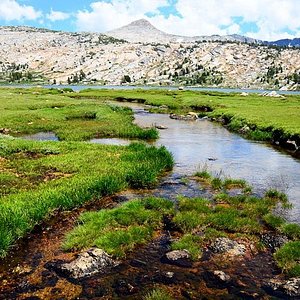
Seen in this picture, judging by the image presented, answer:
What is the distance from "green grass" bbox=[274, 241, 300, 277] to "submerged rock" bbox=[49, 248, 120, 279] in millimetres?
6267

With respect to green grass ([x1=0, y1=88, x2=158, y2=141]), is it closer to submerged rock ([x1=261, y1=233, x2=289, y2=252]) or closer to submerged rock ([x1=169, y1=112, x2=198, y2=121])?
submerged rock ([x1=169, y1=112, x2=198, y2=121])

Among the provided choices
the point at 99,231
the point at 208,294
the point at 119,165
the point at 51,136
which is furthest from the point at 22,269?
the point at 51,136

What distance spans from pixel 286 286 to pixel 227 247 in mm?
3368

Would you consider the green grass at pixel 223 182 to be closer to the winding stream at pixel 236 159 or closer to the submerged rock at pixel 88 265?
the winding stream at pixel 236 159

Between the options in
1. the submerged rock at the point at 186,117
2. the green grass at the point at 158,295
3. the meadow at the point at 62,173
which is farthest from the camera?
the submerged rock at the point at 186,117

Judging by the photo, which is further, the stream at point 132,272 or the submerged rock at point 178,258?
the submerged rock at point 178,258

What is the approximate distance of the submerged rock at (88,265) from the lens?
13758mm

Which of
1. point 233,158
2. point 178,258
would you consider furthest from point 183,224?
point 233,158

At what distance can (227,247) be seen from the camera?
1579cm

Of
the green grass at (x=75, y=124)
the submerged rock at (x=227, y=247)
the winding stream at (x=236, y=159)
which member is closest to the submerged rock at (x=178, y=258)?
the submerged rock at (x=227, y=247)

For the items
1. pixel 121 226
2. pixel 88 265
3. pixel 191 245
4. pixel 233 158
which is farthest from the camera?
pixel 233 158

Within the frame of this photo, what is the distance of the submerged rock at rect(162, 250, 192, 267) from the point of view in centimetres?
1449

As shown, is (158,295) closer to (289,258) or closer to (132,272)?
(132,272)

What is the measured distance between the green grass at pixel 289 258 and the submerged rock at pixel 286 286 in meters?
0.48
